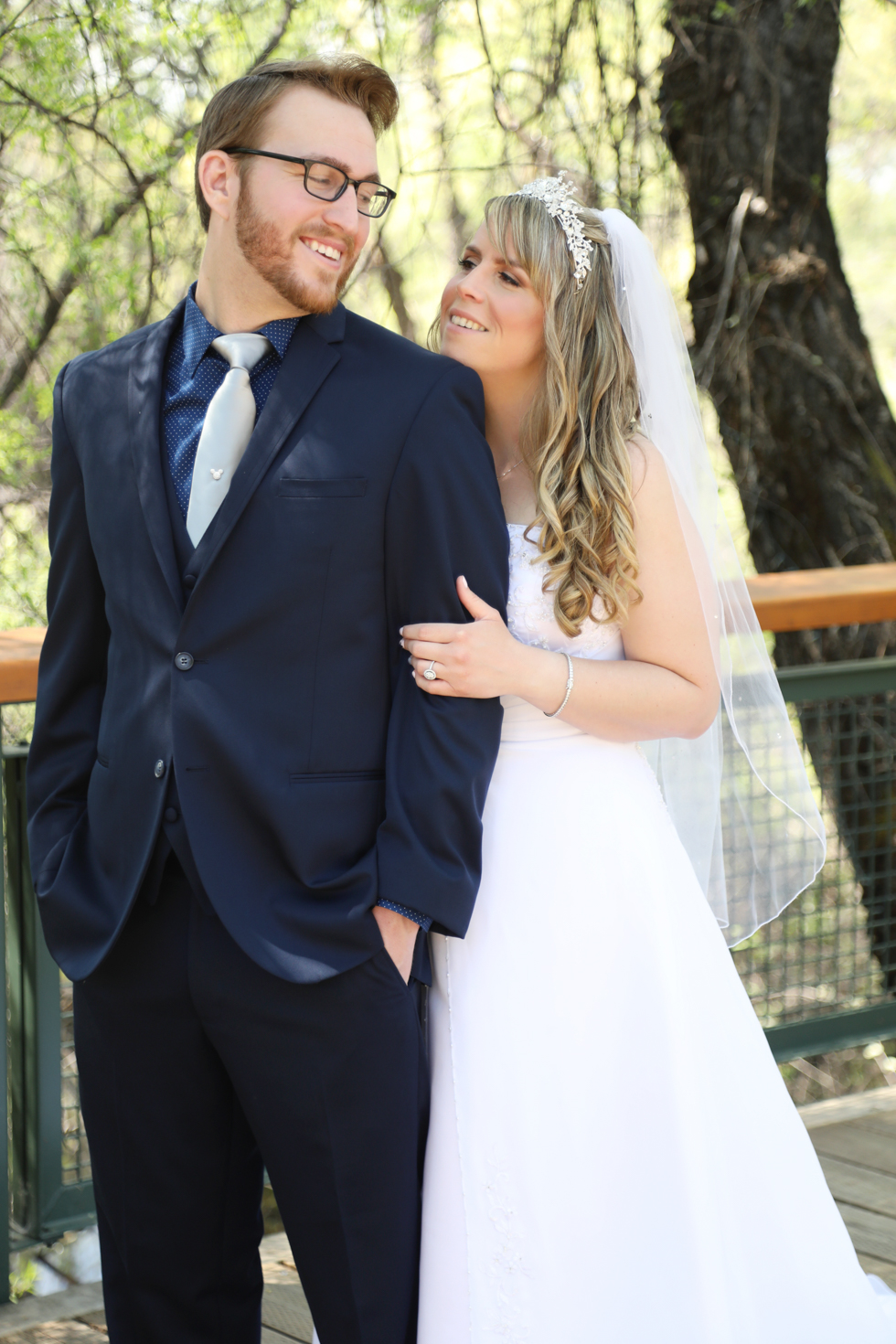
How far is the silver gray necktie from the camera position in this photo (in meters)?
1.70

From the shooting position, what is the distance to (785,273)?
4.54 m

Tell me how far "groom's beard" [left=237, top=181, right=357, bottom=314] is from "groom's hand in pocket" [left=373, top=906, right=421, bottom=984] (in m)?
0.82

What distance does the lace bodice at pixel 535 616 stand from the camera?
198cm

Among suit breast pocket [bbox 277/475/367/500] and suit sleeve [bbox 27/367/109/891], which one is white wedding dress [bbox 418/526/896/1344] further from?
suit sleeve [bbox 27/367/109/891]

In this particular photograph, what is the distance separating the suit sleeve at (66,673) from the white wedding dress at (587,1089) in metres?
0.60

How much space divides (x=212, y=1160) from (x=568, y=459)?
1166mm

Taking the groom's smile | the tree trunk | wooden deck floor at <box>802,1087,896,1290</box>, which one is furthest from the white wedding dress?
the tree trunk

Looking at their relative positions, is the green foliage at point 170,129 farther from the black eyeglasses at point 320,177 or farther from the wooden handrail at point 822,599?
the black eyeglasses at point 320,177

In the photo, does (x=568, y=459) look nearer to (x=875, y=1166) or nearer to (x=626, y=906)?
(x=626, y=906)

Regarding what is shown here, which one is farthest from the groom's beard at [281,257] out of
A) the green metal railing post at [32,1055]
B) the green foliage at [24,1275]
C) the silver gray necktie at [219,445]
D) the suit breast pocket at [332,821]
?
the green foliage at [24,1275]

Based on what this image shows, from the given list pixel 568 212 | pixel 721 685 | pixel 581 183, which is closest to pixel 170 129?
pixel 581 183

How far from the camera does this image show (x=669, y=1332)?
187cm

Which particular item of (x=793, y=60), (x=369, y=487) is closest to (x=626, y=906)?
(x=369, y=487)

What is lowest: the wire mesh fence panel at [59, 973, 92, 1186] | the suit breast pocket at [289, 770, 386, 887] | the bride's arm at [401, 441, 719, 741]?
the wire mesh fence panel at [59, 973, 92, 1186]
